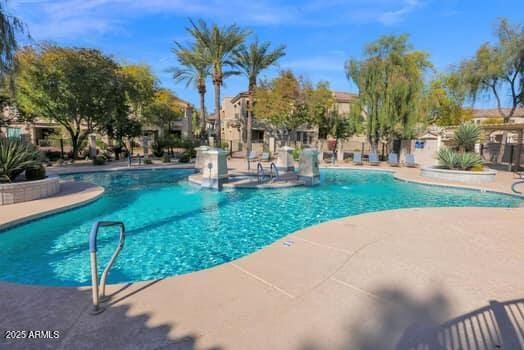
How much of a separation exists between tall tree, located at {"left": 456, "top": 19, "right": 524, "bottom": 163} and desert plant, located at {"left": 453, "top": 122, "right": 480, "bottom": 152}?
29.0 ft

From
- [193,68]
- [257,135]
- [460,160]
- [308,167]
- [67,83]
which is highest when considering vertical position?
[193,68]

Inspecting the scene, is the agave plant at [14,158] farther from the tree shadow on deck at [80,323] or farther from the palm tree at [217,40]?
the palm tree at [217,40]

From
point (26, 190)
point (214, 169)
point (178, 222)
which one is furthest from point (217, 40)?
point (178, 222)

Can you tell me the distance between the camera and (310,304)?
3.13 m

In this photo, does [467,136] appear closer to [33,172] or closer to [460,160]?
[460,160]

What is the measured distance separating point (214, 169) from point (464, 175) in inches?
480

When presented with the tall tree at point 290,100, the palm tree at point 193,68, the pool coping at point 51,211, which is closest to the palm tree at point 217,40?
the palm tree at point 193,68

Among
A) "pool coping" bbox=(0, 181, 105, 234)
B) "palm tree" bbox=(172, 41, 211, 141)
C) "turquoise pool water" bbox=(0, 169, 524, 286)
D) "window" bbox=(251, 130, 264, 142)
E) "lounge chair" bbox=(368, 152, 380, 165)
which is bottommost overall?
"turquoise pool water" bbox=(0, 169, 524, 286)

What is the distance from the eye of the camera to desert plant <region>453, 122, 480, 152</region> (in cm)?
1572

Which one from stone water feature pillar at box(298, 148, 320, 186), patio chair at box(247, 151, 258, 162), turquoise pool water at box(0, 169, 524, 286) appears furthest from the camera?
patio chair at box(247, 151, 258, 162)

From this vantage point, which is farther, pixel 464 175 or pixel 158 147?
pixel 158 147

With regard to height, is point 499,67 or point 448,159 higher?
point 499,67

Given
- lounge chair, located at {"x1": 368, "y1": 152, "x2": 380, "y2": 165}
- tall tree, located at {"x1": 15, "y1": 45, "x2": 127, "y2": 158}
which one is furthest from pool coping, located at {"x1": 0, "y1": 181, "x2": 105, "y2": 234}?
lounge chair, located at {"x1": 368, "y1": 152, "x2": 380, "y2": 165}

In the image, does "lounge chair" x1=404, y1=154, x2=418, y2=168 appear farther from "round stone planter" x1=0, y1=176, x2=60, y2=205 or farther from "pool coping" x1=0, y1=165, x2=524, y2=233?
"round stone planter" x1=0, y1=176, x2=60, y2=205
